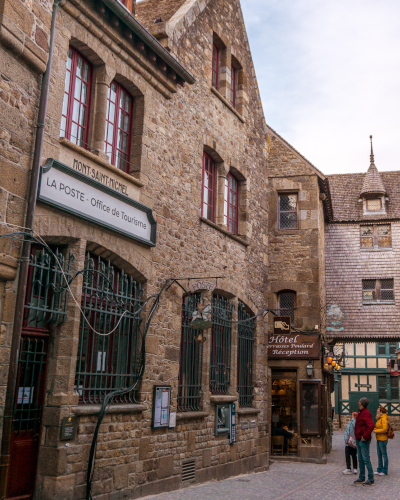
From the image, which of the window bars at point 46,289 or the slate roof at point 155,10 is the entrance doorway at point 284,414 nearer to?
the slate roof at point 155,10

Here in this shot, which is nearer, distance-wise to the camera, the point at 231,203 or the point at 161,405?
the point at 161,405

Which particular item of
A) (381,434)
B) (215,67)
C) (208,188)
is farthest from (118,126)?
(381,434)

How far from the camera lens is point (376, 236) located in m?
26.1

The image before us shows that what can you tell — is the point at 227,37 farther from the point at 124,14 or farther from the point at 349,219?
the point at 349,219

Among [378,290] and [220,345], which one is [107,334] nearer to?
[220,345]

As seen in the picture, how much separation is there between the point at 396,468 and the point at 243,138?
847cm

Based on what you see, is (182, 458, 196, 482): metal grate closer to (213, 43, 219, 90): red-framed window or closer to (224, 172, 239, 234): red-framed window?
(224, 172, 239, 234): red-framed window

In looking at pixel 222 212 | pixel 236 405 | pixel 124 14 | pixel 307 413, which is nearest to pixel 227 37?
pixel 222 212

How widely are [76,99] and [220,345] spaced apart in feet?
18.6

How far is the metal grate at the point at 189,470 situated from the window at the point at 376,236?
1837 centimetres

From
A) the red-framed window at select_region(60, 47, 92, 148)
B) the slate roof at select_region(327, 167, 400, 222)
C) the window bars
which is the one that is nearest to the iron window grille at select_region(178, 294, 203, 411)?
the window bars

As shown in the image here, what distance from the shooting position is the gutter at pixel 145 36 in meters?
8.04

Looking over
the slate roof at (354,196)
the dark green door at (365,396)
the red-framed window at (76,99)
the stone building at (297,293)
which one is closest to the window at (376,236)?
the slate roof at (354,196)

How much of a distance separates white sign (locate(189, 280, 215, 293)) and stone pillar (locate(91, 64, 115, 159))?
3141mm
